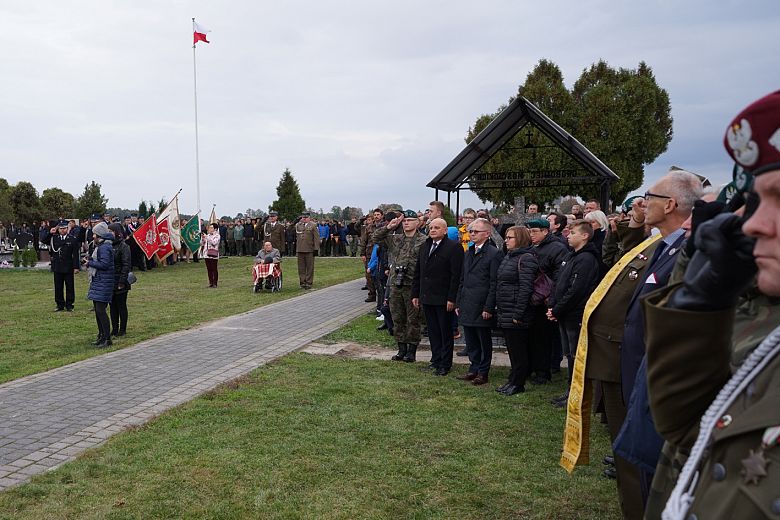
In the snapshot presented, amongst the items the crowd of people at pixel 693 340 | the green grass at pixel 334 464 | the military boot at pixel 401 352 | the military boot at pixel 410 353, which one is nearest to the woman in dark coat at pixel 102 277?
the green grass at pixel 334 464

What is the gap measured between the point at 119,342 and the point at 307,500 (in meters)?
7.08

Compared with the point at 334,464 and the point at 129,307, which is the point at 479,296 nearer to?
the point at 334,464

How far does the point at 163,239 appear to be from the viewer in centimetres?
2359

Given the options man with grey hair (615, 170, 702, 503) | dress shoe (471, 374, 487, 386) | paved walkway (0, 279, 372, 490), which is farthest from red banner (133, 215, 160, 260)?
man with grey hair (615, 170, 702, 503)

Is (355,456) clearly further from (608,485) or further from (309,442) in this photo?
(608,485)

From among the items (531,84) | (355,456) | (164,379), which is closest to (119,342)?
(164,379)

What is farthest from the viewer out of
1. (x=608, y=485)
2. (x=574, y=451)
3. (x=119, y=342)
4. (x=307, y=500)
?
(x=119, y=342)

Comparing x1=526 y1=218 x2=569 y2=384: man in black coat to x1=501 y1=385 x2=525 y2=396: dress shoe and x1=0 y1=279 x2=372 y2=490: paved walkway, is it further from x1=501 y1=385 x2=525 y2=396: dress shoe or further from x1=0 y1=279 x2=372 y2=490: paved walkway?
x1=0 y1=279 x2=372 y2=490: paved walkway

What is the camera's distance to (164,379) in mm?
7719

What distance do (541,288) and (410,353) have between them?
2.39 metres

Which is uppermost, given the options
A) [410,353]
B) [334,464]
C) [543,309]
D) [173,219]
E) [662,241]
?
[173,219]

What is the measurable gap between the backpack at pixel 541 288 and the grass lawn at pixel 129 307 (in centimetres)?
631

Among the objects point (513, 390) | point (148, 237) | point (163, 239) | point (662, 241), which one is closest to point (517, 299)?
point (513, 390)

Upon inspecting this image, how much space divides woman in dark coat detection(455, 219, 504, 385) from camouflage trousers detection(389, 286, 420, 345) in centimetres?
110
